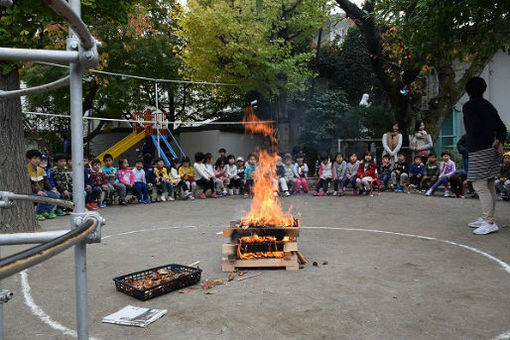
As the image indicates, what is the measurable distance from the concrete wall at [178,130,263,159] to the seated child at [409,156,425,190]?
36.4ft

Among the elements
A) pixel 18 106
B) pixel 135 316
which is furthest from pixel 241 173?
pixel 135 316

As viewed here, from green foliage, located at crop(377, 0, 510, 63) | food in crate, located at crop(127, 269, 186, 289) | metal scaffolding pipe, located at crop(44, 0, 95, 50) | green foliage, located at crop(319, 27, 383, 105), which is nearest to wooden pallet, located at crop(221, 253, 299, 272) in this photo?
food in crate, located at crop(127, 269, 186, 289)

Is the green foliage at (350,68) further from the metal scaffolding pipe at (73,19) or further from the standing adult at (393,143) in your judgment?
the metal scaffolding pipe at (73,19)

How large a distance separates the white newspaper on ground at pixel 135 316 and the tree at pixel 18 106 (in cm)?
439

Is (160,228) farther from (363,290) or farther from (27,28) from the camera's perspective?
(363,290)

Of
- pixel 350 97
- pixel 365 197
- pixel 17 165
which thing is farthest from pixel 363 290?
pixel 350 97

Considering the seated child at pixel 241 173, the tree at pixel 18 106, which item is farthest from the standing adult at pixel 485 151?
the seated child at pixel 241 173

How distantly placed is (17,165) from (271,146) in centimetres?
1497

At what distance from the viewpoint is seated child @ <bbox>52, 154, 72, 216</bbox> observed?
1125cm

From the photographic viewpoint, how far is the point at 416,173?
553 inches

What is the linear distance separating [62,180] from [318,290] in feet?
30.3

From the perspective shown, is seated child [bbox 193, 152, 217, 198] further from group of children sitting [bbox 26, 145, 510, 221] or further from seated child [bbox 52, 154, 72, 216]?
seated child [bbox 52, 154, 72, 216]

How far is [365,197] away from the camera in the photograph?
13.2 meters

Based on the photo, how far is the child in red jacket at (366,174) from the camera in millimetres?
13742
